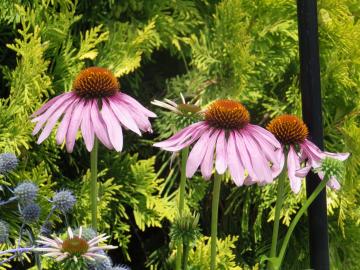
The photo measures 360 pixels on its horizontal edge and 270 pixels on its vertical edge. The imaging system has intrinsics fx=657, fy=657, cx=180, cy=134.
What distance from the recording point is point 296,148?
89 cm

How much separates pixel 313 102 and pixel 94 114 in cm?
32

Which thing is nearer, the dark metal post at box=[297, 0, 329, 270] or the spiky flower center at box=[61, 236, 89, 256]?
the spiky flower center at box=[61, 236, 89, 256]

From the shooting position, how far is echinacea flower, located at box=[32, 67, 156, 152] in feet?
2.56

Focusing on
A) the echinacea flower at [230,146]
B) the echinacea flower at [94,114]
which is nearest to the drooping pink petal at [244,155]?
the echinacea flower at [230,146]

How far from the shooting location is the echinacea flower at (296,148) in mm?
845

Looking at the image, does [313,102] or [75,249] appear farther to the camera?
[313,102]

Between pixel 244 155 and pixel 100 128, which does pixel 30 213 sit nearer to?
pixel 100 128

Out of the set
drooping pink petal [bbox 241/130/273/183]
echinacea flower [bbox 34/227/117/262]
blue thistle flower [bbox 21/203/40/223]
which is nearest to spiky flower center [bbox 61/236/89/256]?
echinacea flower [bbox 34/227/117/262]

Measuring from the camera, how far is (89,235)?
84 cm

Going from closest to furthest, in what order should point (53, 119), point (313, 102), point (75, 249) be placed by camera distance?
Answer: 1. point (75, 249)
2. point (53, 119)
3. point (313, 102)

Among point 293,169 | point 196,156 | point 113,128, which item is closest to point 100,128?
point 113,128

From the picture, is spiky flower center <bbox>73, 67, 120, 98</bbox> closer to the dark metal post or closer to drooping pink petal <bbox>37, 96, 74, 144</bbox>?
drooping pink petal <bbox>37, 96, 74, 144</bbox>

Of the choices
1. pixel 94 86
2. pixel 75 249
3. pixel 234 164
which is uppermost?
pixel 94 86

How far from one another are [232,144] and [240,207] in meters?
1.31
